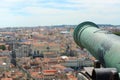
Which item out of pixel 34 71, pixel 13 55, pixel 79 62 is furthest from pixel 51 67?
pixel 13 55

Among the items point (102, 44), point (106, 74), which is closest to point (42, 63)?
point (102, 44)

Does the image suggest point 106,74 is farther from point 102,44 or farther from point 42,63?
point 42,63

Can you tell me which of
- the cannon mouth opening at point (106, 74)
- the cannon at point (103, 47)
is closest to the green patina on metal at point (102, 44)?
the cannon at point (103, 47)

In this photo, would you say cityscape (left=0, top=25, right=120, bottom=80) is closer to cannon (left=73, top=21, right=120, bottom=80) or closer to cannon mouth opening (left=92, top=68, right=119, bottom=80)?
cannon (left=73, top=21, right=120, bottom=80)

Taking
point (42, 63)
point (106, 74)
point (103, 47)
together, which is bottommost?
point (42, 63)

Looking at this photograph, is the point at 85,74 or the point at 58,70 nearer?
the point at 85,74

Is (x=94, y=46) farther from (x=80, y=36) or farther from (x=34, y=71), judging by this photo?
(x=34, y=71)

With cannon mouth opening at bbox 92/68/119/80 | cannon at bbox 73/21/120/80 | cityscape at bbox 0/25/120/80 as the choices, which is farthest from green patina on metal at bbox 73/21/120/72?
cityscape at bbox 0/25/120/80
